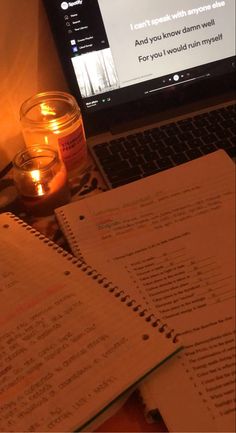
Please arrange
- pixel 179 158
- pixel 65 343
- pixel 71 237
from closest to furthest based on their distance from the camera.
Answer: pixel 65 343
pixel 71 237
pixel 179 158

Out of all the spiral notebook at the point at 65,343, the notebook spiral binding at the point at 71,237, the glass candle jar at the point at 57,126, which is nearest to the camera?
the spiral notebook at the point at 65,343

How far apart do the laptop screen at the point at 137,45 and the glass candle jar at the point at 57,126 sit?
4cm

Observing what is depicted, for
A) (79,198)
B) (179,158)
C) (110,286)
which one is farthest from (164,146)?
(110,286)

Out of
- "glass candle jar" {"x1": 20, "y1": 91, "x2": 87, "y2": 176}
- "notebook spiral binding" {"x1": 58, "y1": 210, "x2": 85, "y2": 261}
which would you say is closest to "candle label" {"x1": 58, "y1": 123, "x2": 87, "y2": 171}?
"glass candle jar" {"x1": 20, "y1": 91, "x2": 87, "y2": 176}

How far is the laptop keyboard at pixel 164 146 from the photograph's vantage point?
0.70 meters

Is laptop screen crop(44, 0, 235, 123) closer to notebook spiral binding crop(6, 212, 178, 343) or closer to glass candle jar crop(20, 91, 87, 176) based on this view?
glass candle jar crop(20, 91, 87, 176)

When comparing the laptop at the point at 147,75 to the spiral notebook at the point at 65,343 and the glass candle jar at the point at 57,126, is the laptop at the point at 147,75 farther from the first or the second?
the spiral notebook at the point at 65,343

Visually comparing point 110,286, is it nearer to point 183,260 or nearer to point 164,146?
point 183,260

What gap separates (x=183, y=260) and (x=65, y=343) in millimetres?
169

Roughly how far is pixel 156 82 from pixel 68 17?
0.16 metres

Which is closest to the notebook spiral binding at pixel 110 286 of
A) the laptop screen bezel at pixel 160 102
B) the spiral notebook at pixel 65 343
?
the spiral notebook at pixel 65 343

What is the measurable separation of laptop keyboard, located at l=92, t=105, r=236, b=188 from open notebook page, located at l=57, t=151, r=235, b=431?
0.10 feet

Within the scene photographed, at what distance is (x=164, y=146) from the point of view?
74 centimetres

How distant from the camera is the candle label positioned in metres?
0.71
